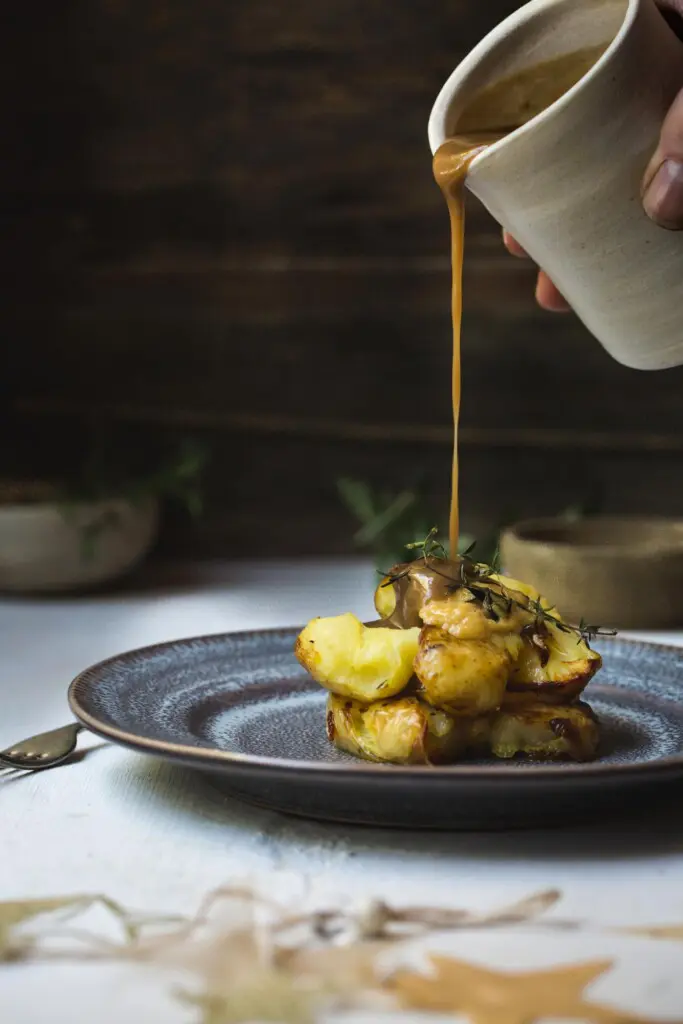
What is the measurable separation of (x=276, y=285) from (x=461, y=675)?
5.53 feet

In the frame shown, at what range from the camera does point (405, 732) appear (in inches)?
36.2

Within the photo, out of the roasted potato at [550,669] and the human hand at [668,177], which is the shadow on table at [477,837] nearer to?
the roasted potato at [550,669]

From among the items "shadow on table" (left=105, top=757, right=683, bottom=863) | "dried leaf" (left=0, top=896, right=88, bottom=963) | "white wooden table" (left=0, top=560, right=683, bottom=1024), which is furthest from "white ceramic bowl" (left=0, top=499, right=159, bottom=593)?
"dried leaf" (left=0, top=896, right=88, bottom=963)

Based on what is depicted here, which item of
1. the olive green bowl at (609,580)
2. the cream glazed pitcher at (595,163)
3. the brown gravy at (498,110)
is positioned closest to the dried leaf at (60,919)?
the brown gravy at (498,110)

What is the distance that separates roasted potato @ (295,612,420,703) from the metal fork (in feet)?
0.77

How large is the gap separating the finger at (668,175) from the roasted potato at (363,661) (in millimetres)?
399

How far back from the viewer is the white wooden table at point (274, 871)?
66cm

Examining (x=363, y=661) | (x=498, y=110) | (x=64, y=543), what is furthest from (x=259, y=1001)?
(x=64, y=543)

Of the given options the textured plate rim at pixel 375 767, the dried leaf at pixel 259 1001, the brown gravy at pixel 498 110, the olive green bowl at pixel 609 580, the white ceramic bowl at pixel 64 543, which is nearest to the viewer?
the dried leaf at pixel 259 1001

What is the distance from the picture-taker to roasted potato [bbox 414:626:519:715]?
916mm

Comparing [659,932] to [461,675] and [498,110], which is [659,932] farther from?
[498,110]

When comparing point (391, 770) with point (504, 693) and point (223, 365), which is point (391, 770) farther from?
point (223, 365)

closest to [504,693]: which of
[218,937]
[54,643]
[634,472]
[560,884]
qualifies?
[560,884]

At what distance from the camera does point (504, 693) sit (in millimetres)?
985
